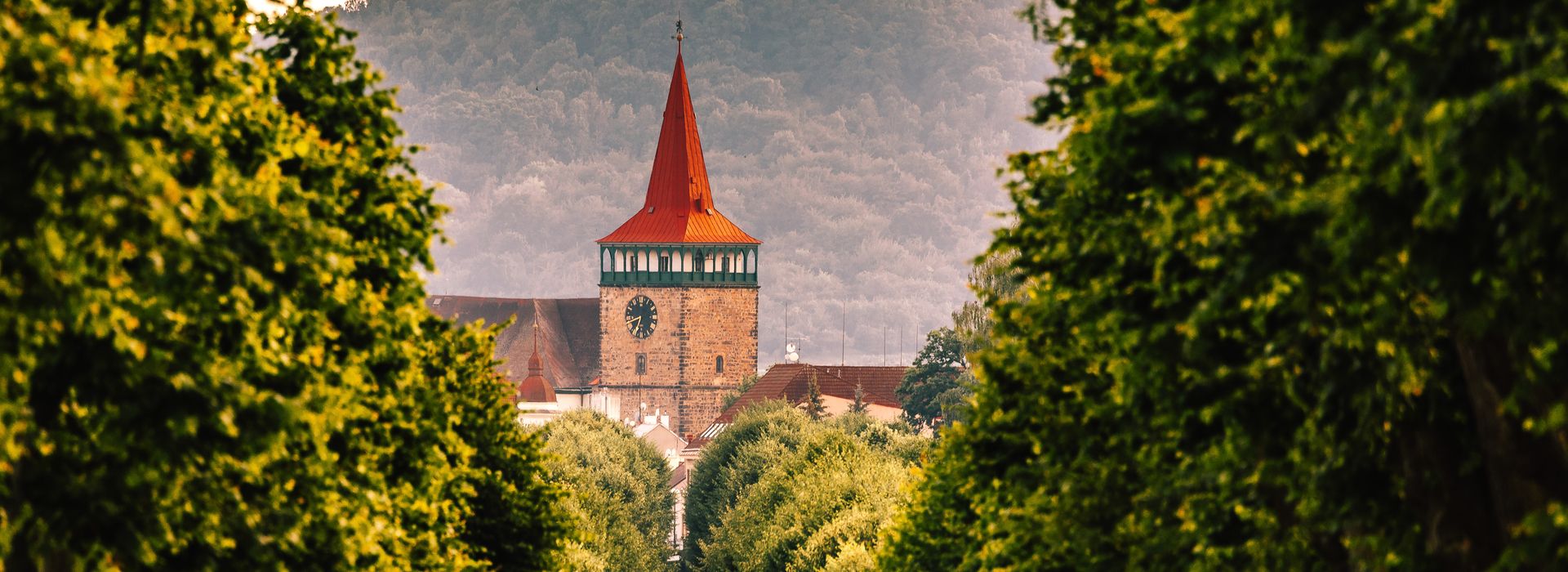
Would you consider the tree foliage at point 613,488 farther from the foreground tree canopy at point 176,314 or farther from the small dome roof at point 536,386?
the foreground tree canopy at point 176,314

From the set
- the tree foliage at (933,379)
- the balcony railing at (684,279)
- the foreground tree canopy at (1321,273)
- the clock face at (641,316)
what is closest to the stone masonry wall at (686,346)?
the clock face at (641,316)

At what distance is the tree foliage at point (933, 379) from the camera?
138 m

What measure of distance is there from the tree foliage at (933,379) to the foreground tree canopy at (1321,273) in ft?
381

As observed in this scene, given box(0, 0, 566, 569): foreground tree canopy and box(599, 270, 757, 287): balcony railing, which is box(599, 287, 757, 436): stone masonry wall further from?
box(0, 0, 566, 569): foreground tree canopy

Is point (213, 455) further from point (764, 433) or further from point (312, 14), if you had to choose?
point (764, 433)

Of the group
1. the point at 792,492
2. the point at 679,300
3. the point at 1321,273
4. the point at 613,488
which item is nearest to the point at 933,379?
the point at 613,488

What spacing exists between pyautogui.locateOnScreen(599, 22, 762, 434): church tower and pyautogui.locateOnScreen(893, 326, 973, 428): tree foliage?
40309 millimetres

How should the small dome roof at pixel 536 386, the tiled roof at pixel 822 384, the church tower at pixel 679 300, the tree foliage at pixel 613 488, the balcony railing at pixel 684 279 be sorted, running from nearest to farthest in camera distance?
the tree foliage at pixel 613 488
the tiled roof at pixel 822 384
the small dome roof at pixel 536 386
the balcony railing at pixel 684 279
the church tower at pixel 679 300

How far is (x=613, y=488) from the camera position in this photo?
111 m

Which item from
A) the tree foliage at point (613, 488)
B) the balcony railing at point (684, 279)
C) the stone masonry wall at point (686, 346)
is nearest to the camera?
the tree foliage at point (613, 488)

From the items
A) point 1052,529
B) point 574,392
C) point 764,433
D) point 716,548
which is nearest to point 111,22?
point 1052,529

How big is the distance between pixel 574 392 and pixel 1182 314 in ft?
608

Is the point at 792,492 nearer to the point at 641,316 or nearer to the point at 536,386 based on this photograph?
the point at 536,386

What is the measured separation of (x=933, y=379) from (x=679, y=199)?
52.7 metres
